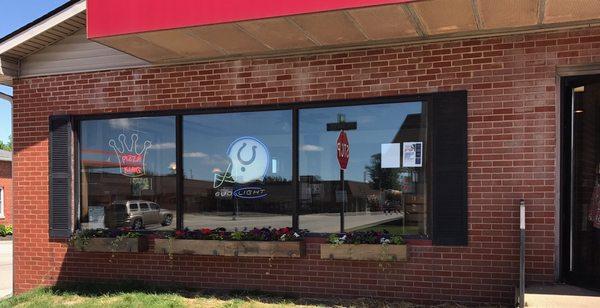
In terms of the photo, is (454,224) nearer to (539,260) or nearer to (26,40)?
(539,260)

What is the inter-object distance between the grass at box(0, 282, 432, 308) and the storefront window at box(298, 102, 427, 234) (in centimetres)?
93

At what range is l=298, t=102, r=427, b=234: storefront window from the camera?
611cm

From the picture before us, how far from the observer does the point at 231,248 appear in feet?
21.2

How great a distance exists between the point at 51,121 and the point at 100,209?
1504 millimetres

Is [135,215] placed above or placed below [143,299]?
above

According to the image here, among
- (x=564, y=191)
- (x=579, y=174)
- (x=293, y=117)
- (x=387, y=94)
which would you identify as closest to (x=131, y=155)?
(x=293, y=117)

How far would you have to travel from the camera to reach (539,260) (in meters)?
5.53

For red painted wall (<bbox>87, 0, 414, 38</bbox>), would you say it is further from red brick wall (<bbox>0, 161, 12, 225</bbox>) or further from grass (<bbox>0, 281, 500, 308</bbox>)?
red brick wall (<bbox>0, 161, 12, 225</bbox>)

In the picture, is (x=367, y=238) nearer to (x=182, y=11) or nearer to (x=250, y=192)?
(x=250, y=192)

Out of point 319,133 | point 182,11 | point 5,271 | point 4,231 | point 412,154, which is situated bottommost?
point 4,231

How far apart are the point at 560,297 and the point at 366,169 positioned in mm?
2540

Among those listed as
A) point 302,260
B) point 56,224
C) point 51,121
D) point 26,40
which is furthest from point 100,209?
point 302,260

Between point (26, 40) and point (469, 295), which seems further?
point (26, 40)

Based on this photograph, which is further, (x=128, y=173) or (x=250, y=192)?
(x=128, y=173)
